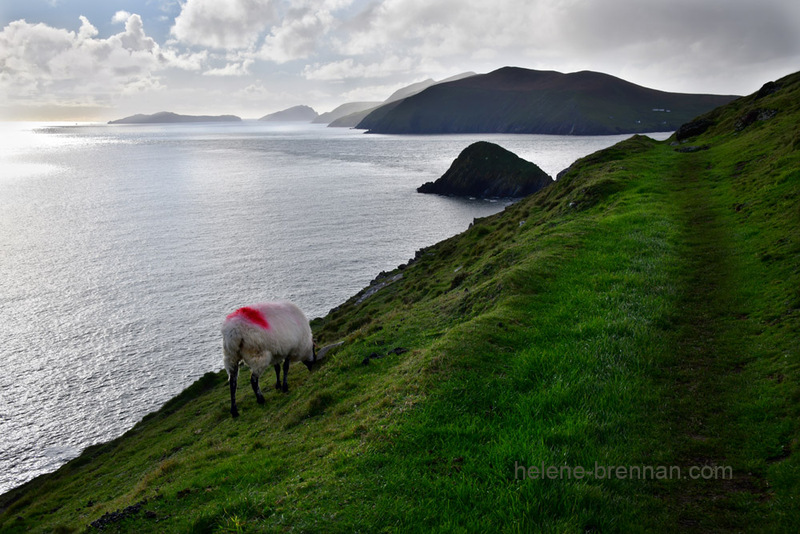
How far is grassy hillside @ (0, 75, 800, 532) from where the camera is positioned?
734cm

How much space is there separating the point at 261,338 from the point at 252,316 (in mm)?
902

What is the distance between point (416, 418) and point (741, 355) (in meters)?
8.53

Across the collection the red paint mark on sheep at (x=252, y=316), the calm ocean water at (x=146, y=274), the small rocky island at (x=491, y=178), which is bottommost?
the calm ocean water at (x=146, y=274)

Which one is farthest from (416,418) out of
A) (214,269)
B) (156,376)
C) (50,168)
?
(50,168)

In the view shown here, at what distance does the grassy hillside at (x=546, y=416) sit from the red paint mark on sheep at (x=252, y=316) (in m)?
2.86

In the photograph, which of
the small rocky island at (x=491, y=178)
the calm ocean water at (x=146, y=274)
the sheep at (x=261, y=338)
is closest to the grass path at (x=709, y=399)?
the sheep at (x=261, y=338)

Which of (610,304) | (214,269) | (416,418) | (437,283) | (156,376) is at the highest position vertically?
(610,304)

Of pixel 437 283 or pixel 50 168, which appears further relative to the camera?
pixel 50 168

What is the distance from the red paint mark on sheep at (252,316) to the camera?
57.3ft

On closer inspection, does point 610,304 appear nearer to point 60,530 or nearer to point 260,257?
point 60,530

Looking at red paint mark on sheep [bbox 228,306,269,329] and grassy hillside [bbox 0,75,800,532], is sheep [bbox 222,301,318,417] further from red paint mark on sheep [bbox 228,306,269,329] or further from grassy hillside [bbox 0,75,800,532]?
grassy hillside [bbox 0,75,800,532]

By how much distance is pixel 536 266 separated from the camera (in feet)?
61.8

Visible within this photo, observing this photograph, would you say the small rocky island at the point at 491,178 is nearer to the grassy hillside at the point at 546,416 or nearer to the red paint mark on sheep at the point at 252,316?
the grassy hillside at the point at 546,416

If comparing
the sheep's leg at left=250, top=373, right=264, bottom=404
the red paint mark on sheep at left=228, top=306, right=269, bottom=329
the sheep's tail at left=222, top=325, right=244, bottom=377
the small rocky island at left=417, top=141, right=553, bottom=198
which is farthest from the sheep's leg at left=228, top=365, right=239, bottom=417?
the small rocky island at left=417, top=141, right=553, bottom=198
